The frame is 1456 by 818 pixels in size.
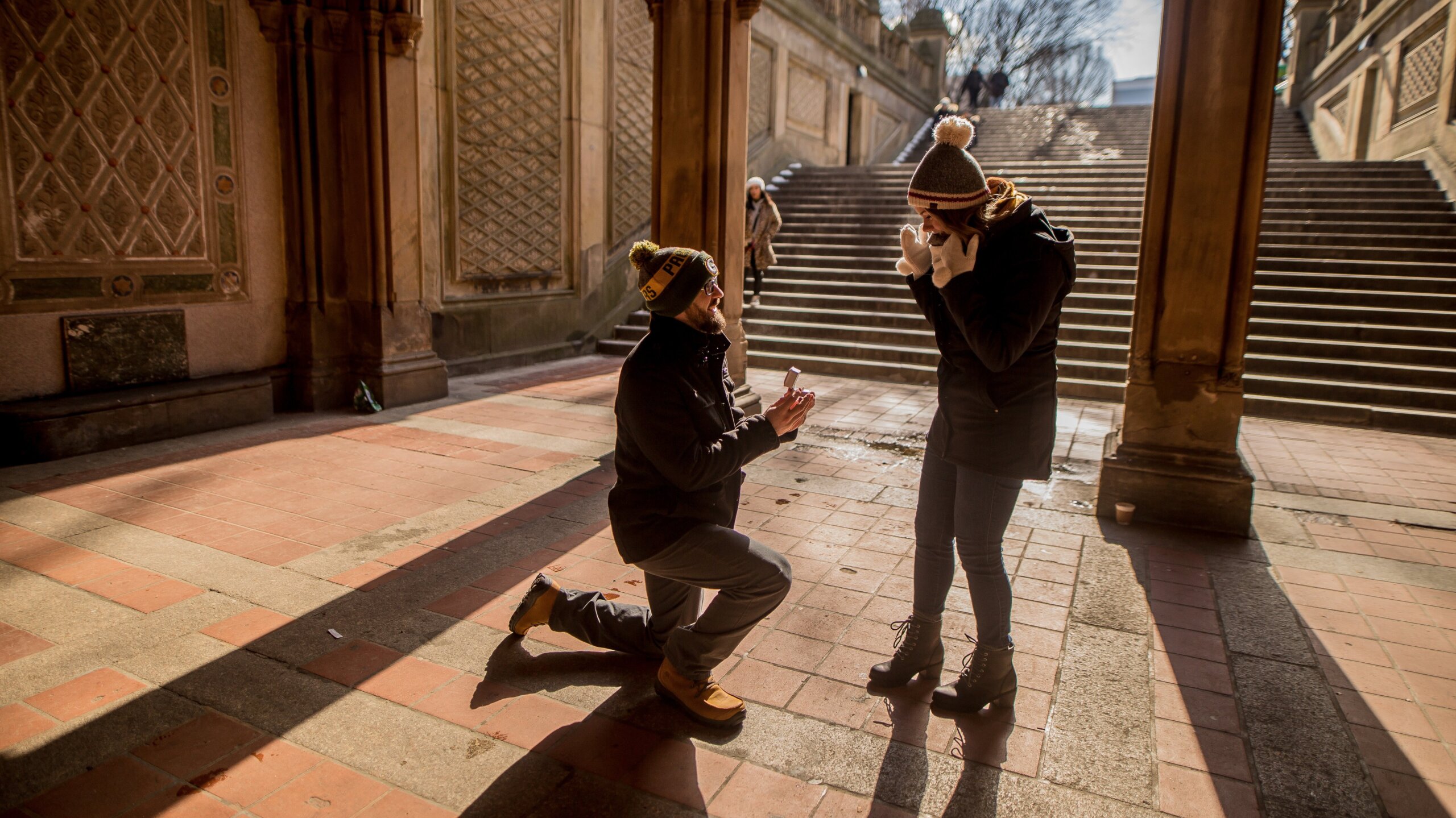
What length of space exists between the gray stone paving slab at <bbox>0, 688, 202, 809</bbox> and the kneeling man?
1.60 metres

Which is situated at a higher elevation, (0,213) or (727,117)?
(727,117)

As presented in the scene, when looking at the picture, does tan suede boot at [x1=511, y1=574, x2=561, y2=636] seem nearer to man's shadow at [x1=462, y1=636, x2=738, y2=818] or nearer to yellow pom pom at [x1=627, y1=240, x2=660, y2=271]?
man's shadow at [x1=462, y1=636, x2=738, y2=818]

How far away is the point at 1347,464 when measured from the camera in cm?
669

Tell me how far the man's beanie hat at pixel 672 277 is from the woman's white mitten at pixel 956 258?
2.32ft

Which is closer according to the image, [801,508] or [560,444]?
[801,508]

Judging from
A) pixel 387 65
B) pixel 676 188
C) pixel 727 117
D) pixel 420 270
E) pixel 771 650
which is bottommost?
pixel 771 650

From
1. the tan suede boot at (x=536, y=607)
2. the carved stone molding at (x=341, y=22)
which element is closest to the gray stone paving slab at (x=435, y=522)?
the tan suede boot at (x=536, y=607)

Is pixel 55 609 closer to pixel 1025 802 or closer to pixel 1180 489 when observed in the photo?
pixel 1025 802

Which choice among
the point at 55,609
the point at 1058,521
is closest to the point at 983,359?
the point at 1058,521

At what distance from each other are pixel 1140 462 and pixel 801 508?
79.2 inches

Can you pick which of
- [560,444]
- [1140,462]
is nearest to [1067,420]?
[1140,462]

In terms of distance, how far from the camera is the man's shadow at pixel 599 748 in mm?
2475

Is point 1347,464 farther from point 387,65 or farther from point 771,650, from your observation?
point 387,65

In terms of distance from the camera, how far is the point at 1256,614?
154 inches
